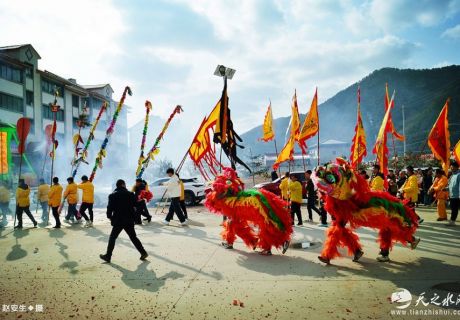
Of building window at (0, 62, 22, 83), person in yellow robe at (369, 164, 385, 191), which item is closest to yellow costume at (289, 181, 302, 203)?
person in yellow robe at (369, 164, 385, 191)

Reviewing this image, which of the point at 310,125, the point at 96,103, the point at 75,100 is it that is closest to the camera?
the point at 310,125

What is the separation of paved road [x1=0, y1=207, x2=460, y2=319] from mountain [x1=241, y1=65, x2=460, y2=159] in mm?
48216

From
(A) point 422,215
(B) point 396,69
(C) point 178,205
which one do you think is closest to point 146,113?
(C) point 178,205

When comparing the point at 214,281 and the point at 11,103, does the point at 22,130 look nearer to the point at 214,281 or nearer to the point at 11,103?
the point at 214,281

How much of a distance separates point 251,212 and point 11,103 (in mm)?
27245

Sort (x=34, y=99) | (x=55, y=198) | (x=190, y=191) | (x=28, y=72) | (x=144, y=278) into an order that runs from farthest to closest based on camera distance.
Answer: (x=34, y=99), (x=28, y=72), (x=190, y=191), (x=55, y=198), (x=144, y=278)

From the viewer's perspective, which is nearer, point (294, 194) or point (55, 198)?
point (294, 194)

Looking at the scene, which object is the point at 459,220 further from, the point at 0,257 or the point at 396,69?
the point at 396,69

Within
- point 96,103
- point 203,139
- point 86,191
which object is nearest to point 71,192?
point 86,191

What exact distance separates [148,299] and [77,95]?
34999 mm

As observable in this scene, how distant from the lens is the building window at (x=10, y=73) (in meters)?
25.6

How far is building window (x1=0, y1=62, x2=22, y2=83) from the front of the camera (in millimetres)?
25641

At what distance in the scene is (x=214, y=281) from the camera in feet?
15.8

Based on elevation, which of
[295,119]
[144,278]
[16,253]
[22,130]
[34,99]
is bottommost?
[16,253]
